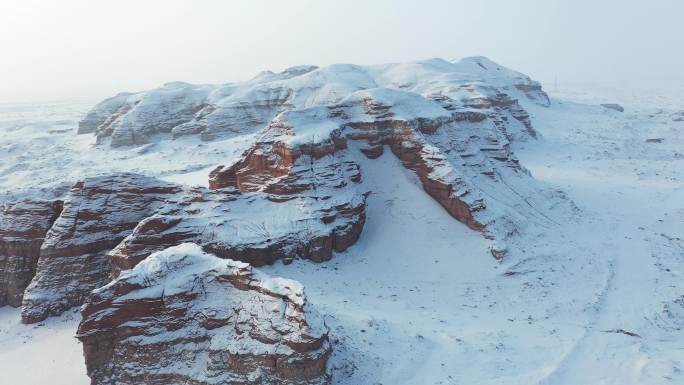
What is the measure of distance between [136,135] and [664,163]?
68.1 meters

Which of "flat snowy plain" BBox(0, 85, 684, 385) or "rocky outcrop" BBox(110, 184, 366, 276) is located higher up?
"rocky outcrop" BBox(110, 184, 366, 276)

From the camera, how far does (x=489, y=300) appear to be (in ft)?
67.9

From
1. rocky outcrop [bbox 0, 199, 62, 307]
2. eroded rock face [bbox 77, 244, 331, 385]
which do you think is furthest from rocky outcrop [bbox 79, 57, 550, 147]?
eroded rock face [bbox 77, 244, 331, 385]

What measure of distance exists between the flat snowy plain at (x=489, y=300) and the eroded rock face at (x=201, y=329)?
2.13m

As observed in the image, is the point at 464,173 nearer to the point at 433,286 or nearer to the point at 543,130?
the point at 433,286

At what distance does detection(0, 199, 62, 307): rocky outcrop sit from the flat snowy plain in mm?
1124

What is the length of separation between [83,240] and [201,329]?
10877 mm

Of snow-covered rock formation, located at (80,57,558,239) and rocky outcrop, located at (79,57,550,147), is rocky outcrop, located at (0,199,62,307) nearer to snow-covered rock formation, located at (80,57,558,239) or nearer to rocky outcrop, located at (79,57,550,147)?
snow-covered rock formation, located at (80,57,558,239)

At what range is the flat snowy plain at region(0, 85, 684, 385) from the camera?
15.7 m

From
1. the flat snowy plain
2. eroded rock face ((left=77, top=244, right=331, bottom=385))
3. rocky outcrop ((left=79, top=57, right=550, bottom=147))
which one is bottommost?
the flat snowy plain

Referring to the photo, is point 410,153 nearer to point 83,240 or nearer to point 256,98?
point 83,240

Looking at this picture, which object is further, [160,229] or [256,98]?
[256,98]

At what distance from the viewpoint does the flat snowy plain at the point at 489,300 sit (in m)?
15.7

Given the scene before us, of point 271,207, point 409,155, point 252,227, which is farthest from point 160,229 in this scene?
point 409,155
